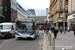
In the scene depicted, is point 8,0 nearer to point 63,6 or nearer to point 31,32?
point 63,6

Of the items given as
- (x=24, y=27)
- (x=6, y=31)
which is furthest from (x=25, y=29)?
(x=6, y=31)

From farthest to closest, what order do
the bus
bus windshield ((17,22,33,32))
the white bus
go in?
the white bus → bus windshield ((17,22,33,32)) → the bus

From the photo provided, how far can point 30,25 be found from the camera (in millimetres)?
15453

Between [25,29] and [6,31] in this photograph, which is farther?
[6,31]

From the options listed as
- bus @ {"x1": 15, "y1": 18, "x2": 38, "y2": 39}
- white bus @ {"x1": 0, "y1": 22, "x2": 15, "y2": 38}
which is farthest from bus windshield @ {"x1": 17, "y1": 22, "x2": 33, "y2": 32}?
white bus @ {"x1": 0, "y1": 22, "x2": 15, "y2": 38}

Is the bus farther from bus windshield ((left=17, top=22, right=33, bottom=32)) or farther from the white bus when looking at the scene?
the white bus

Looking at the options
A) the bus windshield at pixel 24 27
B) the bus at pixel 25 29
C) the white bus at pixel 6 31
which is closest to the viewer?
the bus at pixel 25 29

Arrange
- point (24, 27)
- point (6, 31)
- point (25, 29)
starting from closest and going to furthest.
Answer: point (25, 29), point (24, 27), point (6, 31)

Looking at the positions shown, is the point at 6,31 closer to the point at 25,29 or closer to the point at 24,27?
the point at 24,27

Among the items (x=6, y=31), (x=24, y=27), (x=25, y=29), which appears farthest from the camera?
(x=6, y=31)

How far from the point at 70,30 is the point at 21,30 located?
26436mm

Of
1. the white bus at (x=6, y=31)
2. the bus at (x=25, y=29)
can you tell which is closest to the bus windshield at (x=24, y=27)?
the bus at (x=25, y=29)

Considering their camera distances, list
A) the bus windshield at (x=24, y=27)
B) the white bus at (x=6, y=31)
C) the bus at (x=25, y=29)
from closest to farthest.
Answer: the bus at (x=25, y=29) < the bus windshield at (x=24, y=27) < the white bus at (x=6, y=31)

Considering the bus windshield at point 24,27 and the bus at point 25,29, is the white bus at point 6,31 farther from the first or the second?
the bus windshield at point 24,27
